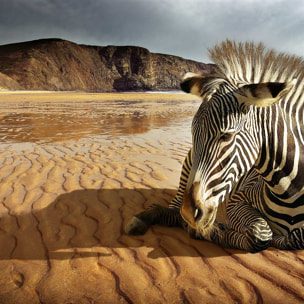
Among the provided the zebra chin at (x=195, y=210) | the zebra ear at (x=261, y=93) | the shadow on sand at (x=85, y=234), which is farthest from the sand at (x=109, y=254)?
the zebra ear at (x=261, y=93)

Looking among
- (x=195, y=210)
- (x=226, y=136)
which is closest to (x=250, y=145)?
(x=226, y=136)

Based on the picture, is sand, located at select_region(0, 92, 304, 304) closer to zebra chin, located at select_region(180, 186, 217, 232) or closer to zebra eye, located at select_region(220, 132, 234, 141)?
zebra chin, located at select_region(180, 186, 217, 232)

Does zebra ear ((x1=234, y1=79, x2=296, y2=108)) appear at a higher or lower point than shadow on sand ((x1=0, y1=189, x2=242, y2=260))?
higher

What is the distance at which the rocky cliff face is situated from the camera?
7803cm

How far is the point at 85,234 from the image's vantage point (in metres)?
3.04

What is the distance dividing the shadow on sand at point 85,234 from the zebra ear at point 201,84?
5.58 ft

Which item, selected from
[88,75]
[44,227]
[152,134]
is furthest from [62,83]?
[44,227]

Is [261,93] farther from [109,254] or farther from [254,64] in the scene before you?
[109,254]

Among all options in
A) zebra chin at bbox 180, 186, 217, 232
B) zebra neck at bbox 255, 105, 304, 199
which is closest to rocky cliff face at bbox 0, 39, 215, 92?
zebra neck at bbox 255, 105, 304, 199

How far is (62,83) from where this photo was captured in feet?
283

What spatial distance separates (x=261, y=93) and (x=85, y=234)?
2.54 meters

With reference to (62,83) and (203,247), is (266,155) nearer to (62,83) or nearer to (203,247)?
(203,247)

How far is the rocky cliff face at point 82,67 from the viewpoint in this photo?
78.0 meters

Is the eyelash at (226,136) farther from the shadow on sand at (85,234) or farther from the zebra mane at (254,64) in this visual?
the shadow on sand at (85,234)
